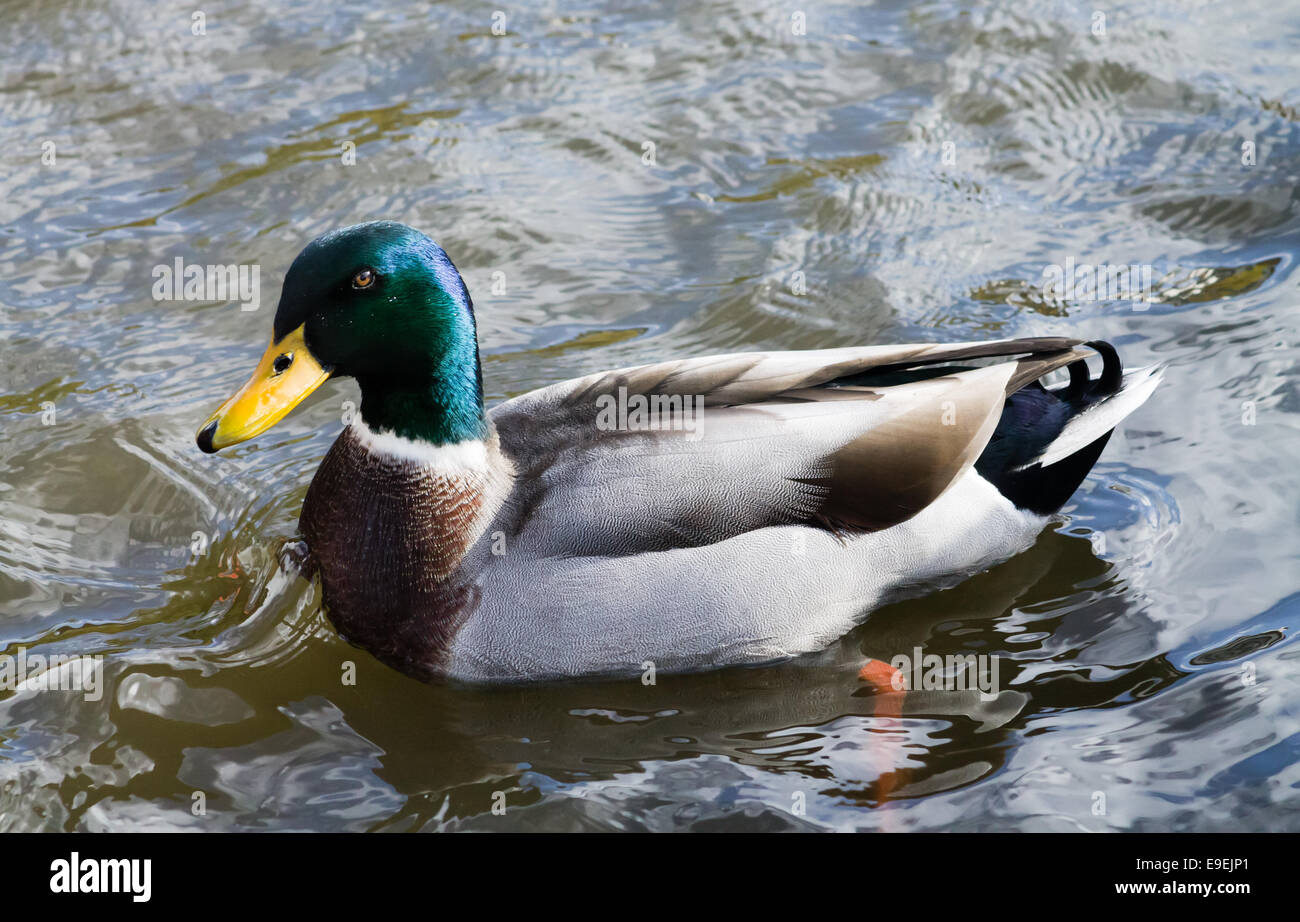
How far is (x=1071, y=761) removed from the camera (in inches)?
173

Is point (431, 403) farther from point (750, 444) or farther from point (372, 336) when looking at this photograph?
point (750, 444)

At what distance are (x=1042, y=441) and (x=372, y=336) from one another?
2337mm

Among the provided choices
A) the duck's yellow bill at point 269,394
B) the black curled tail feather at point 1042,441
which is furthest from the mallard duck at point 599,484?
the black curled tail feather at point 1042,441

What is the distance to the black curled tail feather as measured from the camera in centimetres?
498

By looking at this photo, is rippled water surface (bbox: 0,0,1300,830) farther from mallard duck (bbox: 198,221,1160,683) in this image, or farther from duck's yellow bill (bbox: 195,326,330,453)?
duck's yellow bill (bbox: 195,326,330,453)

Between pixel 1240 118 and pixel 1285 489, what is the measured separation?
2.98 m

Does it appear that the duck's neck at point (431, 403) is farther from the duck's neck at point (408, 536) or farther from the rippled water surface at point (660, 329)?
the rippled water surface at point (660, 329)

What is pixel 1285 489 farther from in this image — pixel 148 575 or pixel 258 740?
pixel 148 575

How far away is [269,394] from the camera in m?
4.41

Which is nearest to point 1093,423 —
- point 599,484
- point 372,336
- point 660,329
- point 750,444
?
point 750,444

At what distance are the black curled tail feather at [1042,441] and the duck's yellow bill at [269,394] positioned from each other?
89.4 inches

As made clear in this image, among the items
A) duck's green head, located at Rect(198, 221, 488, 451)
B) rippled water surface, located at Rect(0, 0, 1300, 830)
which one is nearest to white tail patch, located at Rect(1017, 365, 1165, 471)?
rippled water surface, located at Rect(0, 0, 1300, 830)

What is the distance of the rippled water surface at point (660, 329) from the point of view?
4.42 m

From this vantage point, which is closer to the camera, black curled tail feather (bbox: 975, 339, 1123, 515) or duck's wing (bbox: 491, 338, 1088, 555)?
duck's wing (bbox: 491, 338, 1088, 555)
